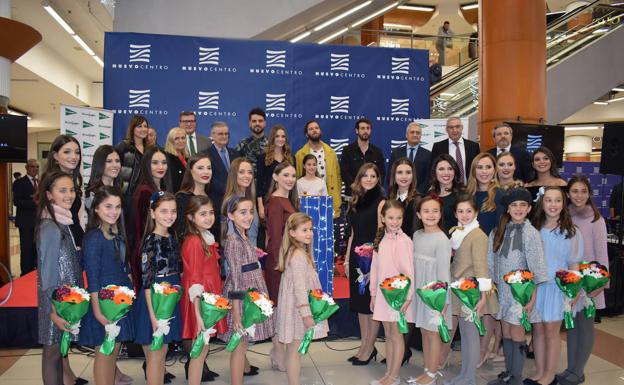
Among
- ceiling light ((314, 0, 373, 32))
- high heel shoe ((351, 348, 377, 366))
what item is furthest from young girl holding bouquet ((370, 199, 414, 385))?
ceiling light ((314, 0, 373, 32))

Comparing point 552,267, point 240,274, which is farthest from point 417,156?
point 240,274

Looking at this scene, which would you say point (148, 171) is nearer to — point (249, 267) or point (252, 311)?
point (249, 267)

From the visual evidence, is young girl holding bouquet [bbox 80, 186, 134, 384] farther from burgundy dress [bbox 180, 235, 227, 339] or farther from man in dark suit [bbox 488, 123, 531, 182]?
man in dark suit [bbox 488, 123, 531, 182]

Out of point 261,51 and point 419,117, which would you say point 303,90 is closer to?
point 261,51

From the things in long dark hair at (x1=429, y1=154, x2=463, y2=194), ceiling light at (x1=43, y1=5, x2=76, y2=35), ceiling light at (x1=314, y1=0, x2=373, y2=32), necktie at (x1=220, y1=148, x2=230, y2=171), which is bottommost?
long dark hair at (x1=429, y1=154, x2=463, y2=194)

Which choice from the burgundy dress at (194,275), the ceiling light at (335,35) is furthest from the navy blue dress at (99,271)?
the ceiling light at (335,35)

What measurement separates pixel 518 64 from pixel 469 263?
18.7 ft

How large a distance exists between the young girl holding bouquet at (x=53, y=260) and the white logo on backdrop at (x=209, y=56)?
14.7ft

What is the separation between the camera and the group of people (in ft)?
11.1

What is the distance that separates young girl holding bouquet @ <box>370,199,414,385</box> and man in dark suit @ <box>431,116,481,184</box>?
220 centimetres

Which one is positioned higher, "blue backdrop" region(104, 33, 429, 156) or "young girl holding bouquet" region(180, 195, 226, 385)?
"blue backdrop" region(104, 33, 429, 156)

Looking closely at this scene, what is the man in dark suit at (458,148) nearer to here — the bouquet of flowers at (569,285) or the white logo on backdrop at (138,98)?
the bouquet of flowers at (569,285)

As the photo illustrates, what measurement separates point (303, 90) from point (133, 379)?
4.90m

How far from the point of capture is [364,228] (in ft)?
14.5
